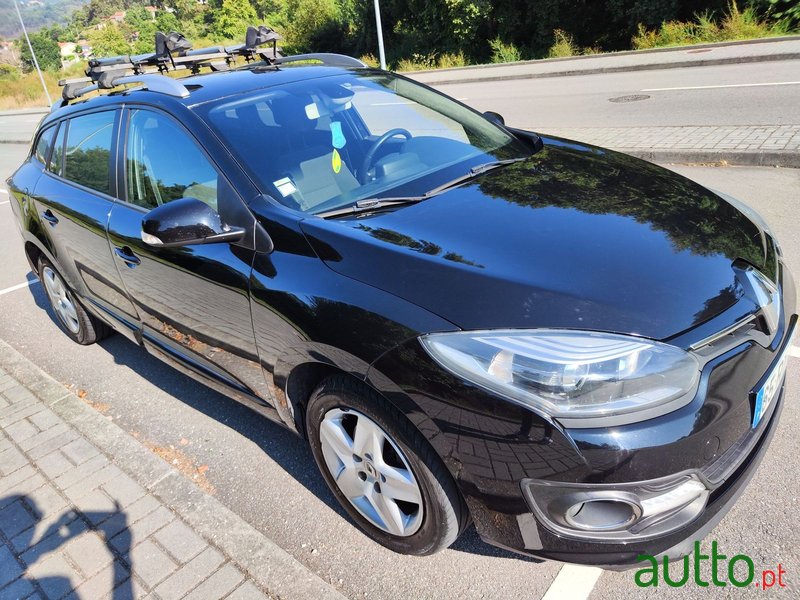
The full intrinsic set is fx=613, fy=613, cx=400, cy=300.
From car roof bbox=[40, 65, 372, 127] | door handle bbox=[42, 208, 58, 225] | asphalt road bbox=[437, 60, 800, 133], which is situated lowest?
asphalt road bbox=[437, 60, 800, 133]

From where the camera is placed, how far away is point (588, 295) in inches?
74.2

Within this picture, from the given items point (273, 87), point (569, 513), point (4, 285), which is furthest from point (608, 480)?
point (4, 285)

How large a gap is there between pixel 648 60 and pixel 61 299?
14.8 metres

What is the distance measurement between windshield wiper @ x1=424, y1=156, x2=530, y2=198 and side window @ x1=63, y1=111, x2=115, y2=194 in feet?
6.31

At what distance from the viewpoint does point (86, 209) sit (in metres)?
Result: 3.54

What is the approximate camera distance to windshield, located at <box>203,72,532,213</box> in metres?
2.63

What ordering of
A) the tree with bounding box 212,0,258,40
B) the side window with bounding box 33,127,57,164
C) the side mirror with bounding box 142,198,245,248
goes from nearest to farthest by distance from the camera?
the side mirror with bounding box 142,198,245,248 → the side window with bounding box 33,127,57,164 → the tree with bounding box 212,0,258,40

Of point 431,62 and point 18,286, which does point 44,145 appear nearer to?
point 18,286

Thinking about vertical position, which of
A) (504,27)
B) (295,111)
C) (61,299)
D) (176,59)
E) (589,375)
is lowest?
(61,299)

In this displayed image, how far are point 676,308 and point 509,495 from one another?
2.49ft

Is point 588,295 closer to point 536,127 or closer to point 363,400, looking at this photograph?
point 363,400

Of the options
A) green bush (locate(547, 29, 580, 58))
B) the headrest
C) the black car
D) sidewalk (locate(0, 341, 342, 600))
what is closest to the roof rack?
the black car

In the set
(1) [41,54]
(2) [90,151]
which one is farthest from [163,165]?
(1) [41,54]

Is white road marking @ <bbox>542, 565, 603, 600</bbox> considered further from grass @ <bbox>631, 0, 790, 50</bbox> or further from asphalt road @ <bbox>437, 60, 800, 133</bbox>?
grass @ <bbox>631, 0, 790, 50</bbox>
